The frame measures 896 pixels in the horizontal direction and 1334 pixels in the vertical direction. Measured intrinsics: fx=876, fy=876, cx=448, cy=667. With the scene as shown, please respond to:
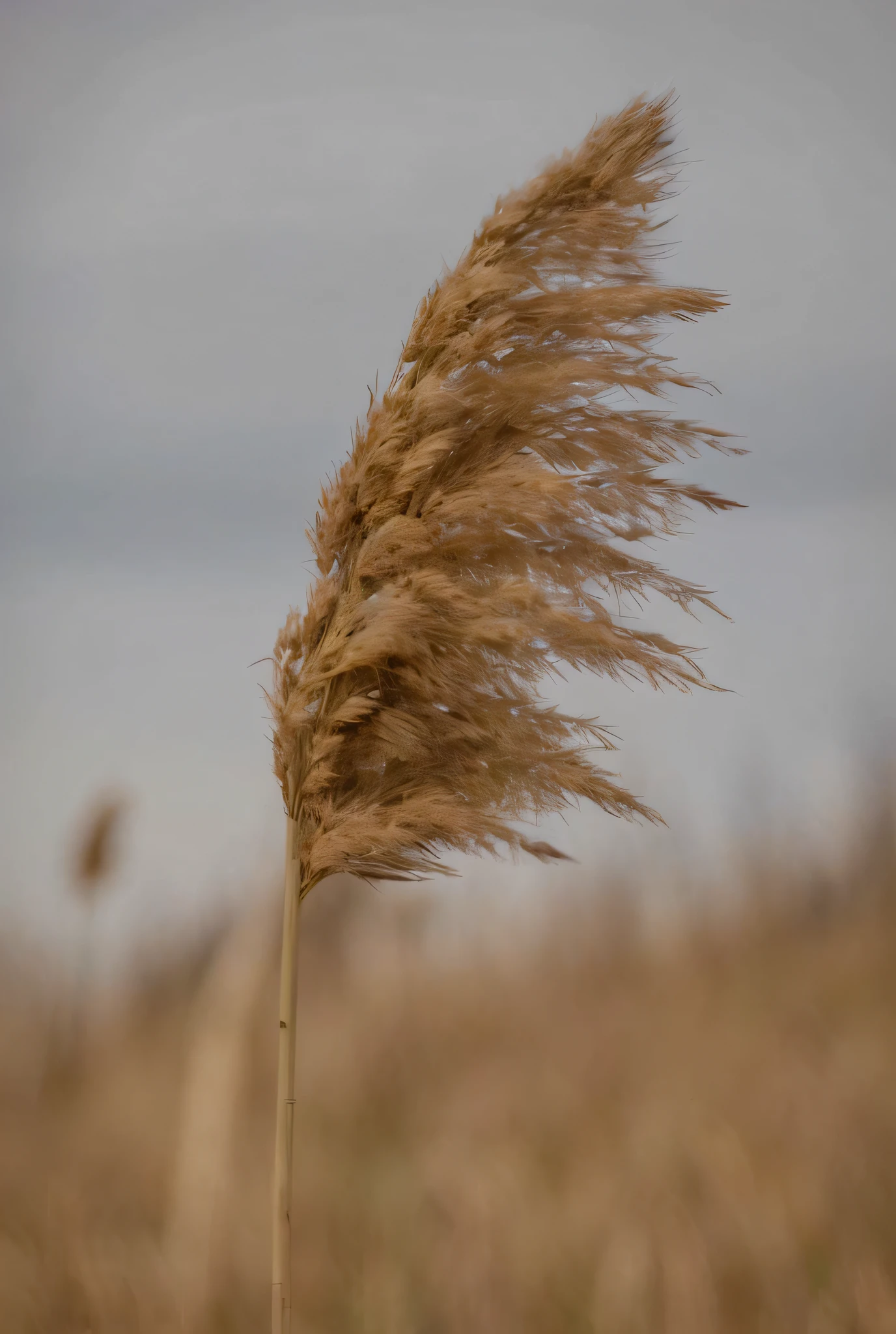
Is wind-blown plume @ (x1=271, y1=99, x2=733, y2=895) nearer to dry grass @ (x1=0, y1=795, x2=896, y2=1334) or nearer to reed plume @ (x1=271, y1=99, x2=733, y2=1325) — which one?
reed plume @ (x1=271, y1=99, x2=733, y2=1325)

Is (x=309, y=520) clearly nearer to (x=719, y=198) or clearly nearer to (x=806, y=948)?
(x=719, y=198)

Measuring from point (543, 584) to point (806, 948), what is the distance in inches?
29.3

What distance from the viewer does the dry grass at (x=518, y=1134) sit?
1232 mm

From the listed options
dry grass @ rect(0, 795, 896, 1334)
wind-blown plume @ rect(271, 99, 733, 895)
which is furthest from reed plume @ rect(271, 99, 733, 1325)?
dry grass @ rect(0, 795, 896, 1334)

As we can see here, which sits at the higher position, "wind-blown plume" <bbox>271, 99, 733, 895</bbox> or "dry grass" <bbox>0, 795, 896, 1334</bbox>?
"wind-blown plume" <bbox>271, 99, 733, 895</bbox>

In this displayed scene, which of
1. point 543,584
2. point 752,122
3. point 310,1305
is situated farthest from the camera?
point 752,122

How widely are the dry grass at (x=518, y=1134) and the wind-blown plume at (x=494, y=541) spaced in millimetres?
388

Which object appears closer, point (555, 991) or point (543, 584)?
point (543, 584)

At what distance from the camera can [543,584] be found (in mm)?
1116

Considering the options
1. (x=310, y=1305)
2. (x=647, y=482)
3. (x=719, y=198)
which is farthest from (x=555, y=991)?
(x=719, y=198)

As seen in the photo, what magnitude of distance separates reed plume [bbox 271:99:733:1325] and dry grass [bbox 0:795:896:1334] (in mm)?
282

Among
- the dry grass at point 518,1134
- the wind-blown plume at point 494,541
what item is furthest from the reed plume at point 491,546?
the dry grass at point 518,1134

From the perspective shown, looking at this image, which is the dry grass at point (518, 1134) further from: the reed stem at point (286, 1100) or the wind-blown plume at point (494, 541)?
the wind-blown plume at point (494, 541)

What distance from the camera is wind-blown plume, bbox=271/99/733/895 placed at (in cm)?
104
